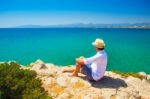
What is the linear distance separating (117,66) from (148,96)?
28204 mm

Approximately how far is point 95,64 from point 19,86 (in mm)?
3236

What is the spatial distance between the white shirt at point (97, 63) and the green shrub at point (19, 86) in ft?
7.21

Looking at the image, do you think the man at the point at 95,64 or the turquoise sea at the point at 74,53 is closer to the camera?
the man at the point at 95,64

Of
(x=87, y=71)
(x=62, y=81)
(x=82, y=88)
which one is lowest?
(x=82, y=88)

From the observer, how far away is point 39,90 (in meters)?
12.2

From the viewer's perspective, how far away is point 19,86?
482 inches

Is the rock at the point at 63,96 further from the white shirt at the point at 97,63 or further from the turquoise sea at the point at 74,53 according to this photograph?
the turquoise sea at the point at 74,53

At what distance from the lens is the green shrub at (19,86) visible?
469 inches

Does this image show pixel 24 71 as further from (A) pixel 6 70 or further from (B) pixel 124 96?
(B) pixel 124 96

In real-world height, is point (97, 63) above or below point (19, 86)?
above

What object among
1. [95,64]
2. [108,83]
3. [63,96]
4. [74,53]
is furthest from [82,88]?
[74,53]

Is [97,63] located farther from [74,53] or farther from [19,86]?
[74,53]

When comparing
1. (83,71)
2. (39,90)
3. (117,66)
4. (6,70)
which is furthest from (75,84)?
(117,66)

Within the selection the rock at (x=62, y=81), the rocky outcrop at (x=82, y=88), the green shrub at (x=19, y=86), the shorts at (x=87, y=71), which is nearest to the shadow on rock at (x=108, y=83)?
the rocky outcrop at (x=82, y=88)
